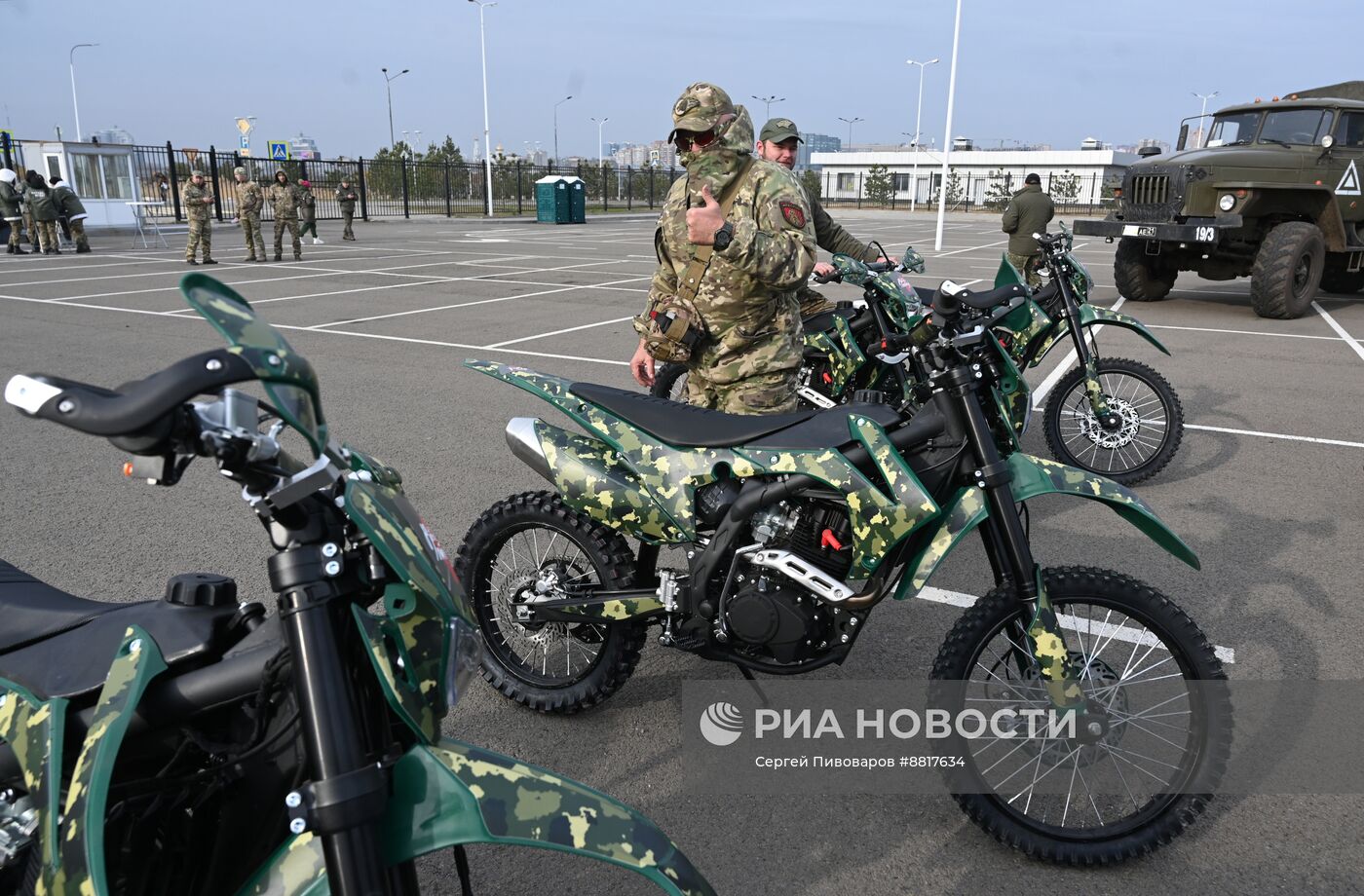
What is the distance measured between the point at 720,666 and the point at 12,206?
2264 cm

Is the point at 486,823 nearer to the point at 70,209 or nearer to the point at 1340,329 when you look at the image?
the point at 1340,329

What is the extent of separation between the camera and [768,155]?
6984 mm

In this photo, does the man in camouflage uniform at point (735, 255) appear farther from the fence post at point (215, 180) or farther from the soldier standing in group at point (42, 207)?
the fence post at point (215, 180)

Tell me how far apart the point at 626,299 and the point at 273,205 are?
891cm

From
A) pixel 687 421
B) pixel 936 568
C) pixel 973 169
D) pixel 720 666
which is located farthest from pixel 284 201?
pixel 973 169

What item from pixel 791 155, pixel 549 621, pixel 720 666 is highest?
pixel 791 155

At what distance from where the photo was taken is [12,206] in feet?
67.4

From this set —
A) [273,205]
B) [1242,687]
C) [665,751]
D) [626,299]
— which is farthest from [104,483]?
[273,205]

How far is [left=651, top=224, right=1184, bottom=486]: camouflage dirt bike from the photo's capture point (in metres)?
5.60

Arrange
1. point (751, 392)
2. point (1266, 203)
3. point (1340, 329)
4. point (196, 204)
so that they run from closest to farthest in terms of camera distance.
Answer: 1. point (751, 392)
2. point (1340, 329)
3. point (1266, 203)
4. point (196, 204)

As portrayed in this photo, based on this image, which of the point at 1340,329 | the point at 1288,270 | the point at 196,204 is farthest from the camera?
the point at 196,204

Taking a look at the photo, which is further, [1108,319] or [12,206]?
[12,206]

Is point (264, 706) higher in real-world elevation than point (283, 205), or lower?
lower

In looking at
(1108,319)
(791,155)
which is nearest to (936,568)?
(1108,319)
